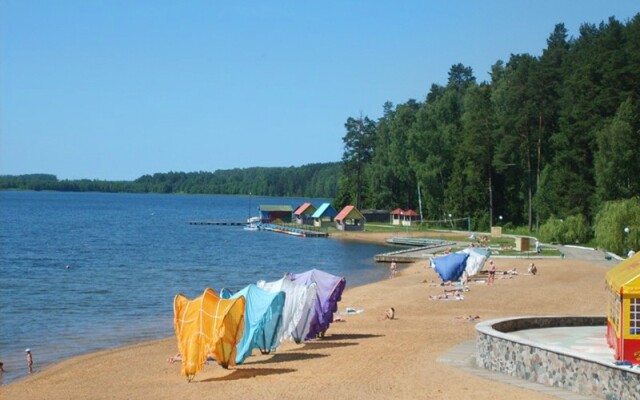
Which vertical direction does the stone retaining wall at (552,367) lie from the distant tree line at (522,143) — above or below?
below

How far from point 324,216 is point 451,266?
212ft

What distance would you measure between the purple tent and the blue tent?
17.5 meters

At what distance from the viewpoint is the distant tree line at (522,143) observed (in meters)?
62.9

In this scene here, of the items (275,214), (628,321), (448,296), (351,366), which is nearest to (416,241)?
(448,296)

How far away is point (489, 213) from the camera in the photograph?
86938 millimetres

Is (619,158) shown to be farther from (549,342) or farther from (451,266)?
(549,342)

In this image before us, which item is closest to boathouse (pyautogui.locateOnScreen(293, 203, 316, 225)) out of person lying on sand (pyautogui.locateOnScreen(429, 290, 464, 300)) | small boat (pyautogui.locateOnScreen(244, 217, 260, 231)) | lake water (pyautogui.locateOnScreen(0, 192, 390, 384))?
small boat (pyautogui.locateOnScreen(244, 217, 260, 231))

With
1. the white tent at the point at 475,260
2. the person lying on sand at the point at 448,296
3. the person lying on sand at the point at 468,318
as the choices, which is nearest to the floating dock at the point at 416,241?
the white tent at the point at 475,260

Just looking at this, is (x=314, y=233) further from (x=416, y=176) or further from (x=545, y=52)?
(x=545, y=52)

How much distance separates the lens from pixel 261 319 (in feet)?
76.7

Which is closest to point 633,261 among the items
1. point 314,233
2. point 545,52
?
point 545,52

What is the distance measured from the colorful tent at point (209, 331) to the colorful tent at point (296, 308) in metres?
3.40

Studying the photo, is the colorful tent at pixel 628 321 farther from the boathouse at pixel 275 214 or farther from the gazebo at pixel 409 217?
the boathouse at pixel 275 214

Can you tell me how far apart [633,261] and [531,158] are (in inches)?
2365
